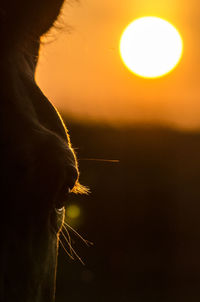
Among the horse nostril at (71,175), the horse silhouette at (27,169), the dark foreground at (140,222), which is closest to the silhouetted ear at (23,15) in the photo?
the horse silhouette at (27,169)

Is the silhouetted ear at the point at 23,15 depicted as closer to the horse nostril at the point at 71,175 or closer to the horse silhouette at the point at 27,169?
the horse silhouette at the point at 27,169

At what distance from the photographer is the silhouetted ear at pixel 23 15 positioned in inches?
79.6

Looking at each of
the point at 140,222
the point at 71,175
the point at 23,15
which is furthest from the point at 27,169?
the point at 140,222

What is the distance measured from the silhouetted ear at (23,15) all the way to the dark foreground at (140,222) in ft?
44.4

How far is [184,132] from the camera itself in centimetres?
2286

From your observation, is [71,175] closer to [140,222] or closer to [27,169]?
[27,169]

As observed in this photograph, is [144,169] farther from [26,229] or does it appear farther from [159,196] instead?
[26,229]

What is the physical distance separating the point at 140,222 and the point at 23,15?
62.5 feet

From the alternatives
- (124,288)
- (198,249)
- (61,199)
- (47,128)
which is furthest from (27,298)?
(198,249)

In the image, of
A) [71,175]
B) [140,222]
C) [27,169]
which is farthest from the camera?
[140,222]

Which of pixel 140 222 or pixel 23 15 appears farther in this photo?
pixel 140 222

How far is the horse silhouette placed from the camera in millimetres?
1882

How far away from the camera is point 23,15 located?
2.06 meters

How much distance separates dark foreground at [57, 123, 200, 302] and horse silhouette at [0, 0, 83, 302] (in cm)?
1358
